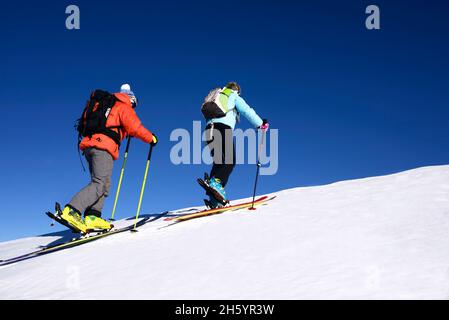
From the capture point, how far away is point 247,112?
20.9 ft

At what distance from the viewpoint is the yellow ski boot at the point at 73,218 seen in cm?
487

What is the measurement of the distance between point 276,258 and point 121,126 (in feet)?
10.7

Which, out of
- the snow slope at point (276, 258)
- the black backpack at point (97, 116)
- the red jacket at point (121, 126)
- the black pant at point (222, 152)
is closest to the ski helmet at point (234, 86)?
the black pant at point (222, 152)

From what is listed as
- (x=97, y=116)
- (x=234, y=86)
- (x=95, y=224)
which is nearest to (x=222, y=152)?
(x=234, y=86)

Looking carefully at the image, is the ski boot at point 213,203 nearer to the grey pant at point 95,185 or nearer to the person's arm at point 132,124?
the person's arm at point 132,124

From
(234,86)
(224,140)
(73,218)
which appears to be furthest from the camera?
(234,86)

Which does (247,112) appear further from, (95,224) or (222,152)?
(95,224)

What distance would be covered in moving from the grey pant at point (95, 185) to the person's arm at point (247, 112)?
7.28ft

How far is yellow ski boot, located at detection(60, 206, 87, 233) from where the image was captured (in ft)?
16.0

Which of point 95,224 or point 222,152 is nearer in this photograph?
point 95,224
